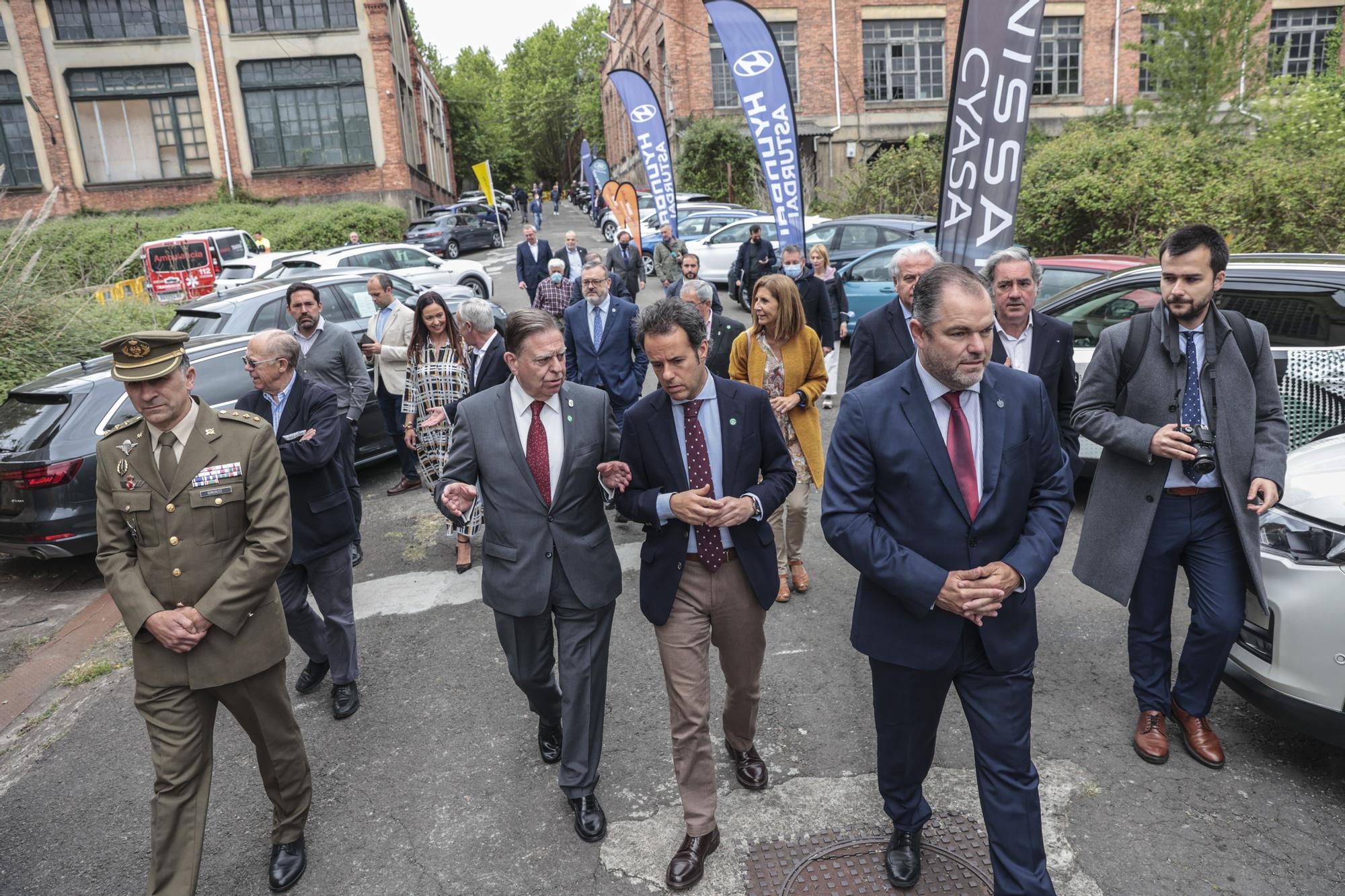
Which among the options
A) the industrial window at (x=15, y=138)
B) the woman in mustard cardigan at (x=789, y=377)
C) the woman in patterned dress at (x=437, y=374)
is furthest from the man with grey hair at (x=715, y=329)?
the industrial window at (x=15, y=138)

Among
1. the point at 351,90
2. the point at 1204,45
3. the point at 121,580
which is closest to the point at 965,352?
the point at 121,580

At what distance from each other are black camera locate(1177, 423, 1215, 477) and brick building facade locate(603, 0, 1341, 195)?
2983cm

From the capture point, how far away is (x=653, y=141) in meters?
16.5

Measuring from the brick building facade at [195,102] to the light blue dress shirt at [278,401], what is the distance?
31524mm

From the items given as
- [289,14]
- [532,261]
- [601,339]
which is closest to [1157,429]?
[601,339]

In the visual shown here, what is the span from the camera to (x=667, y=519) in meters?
3.30

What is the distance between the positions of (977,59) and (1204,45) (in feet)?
55.1

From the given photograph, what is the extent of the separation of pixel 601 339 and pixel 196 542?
4164 millimetres

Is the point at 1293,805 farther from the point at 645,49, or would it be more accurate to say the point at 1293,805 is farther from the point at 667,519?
the point at 645,49

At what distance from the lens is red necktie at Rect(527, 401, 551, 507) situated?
3.57 meters

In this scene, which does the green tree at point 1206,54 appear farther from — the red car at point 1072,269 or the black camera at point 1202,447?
the black camera at point 1202,447

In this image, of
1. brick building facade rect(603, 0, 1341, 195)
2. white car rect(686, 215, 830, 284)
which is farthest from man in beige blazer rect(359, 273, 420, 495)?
brick building facade rect(603, 0, 1341, 195)

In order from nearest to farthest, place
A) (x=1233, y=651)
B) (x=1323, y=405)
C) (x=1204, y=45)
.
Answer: (x=1233, y=651)
(x=1323, y=405)
(x=1204, y=45)

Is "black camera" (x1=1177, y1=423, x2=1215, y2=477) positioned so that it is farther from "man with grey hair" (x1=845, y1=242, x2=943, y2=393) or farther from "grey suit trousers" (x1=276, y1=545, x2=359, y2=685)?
"grey suit trousers" (x1=276, y1=545, x2=359, y2=685)
